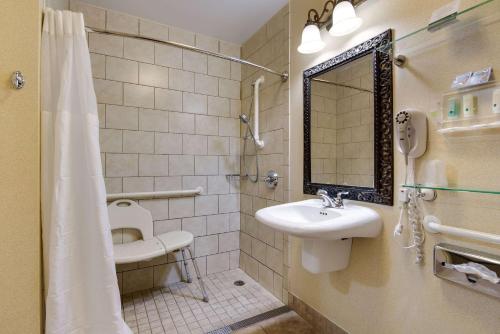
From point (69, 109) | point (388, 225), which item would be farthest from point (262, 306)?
point (69, 109)

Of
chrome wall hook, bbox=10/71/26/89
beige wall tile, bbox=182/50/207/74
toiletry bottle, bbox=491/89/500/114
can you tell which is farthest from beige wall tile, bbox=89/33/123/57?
toiletry bottle, bbox=491/89/500/114

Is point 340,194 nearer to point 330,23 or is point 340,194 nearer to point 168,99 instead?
point 330,23

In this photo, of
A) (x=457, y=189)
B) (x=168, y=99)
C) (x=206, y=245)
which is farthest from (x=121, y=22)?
(x=457, y=189)

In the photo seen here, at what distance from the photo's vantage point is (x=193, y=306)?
184 centimetres

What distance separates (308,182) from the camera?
1608mm

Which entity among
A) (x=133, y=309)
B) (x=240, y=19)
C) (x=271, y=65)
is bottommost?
(x=133, y=309)

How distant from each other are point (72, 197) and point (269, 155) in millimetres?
1381

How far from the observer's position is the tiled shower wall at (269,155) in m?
1.86

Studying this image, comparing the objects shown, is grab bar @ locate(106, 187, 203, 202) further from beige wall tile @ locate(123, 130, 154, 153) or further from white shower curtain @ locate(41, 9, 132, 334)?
white shower curtain @ locate(41, 9, 132, 334)

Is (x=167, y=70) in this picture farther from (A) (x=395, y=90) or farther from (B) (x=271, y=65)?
(A) (x=395, y=90)

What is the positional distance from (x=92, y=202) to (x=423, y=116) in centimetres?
155

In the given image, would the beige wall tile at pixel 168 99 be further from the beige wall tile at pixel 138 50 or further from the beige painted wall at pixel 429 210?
the beige painted wall at pixel 429 210

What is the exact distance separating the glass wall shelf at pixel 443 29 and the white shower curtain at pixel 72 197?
1.47 m

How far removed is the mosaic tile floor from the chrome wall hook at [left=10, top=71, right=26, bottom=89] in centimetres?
155
